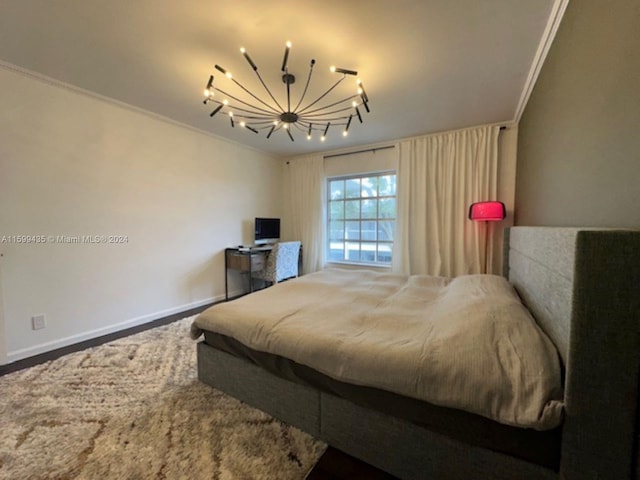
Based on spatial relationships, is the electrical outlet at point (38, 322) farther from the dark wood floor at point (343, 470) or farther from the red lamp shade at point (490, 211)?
the red lamp shade at point (490, 211)

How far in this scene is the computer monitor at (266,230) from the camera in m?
4.46


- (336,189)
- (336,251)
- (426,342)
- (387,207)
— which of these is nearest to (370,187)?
(387,207)

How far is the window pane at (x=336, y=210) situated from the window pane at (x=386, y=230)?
29.1 inches

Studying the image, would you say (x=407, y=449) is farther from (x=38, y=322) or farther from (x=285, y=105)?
(x=38, y=322)

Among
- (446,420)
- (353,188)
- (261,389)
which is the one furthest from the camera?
(353,188)

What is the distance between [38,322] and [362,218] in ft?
13.2

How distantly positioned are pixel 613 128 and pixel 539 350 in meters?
0.92

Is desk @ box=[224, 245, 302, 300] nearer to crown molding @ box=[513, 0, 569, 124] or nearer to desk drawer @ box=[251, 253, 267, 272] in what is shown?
desk drawer @ box=[251, 253, 267, 272]

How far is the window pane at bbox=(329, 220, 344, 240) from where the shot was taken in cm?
472

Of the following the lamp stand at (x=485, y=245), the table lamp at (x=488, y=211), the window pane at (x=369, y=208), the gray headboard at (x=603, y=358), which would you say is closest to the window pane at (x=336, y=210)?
the window pane at (x=369, y=208)

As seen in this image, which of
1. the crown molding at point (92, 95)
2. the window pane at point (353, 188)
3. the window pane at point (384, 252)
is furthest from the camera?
the window pane at point (353, 188)

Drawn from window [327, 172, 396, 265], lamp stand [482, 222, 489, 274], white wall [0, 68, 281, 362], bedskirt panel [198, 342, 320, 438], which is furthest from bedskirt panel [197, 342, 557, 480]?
window [327, 172, 396, 265]

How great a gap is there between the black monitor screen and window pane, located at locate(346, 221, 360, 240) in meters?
1.27

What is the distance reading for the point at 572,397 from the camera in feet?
2.77
